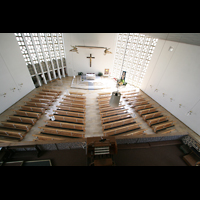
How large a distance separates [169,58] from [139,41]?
353 centimetres

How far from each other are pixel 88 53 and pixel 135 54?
5.02 meters

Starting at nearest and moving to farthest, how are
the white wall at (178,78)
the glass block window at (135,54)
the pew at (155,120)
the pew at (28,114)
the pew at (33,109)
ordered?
the white wall at (178,78) → the pew at (28,114) → the pew at (155,120) → the pew at (33,109) → the glass block window at (135,54)

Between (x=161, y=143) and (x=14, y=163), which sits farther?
(x=161, y=143)

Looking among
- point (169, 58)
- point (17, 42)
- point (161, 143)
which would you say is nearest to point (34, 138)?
point (161, 143)

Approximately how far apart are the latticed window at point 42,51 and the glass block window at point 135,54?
6139 mm

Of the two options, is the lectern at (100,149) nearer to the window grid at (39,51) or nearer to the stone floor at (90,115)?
the stone floor at (90,115)

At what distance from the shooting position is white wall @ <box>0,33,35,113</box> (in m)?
6.39

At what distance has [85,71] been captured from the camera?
39.9ft

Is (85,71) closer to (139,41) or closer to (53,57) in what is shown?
(53,57)

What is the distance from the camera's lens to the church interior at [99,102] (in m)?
4.00

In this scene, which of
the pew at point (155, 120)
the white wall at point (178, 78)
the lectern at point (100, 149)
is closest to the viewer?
the lectern at point (100, 149)

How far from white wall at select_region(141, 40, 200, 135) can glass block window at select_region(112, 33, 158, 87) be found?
0.78m

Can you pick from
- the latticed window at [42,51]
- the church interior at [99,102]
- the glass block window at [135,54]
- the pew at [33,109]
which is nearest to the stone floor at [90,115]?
the church interior at [99,102]
